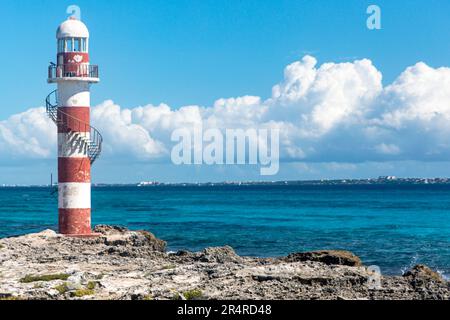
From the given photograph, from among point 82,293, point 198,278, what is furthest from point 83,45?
point 82,293

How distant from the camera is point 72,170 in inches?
1164

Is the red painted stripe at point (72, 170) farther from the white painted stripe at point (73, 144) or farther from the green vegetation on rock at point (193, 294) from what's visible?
the green vegetation on rock at point (193, 294)

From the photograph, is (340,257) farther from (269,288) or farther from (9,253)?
(9,253)

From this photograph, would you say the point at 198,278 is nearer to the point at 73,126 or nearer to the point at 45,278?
the point at 45,278

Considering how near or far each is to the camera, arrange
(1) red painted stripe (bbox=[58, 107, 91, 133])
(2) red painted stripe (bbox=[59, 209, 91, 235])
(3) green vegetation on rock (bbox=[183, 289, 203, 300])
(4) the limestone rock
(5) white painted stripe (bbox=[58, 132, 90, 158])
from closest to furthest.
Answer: (3) green vegetation on rock (bbox=[183, 289, 203, 300])
(4) the limestone rock
(1) red painted stripe (bbox=[58, 107, 91, 133])
(5) white painted stripe (bbox=[58, 132, 90, 158])
(2) red painted stripe (bbox=[59, 209, 91, 235])

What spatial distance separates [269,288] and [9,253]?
11.3 metres

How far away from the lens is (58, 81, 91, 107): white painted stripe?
29531 millimetres

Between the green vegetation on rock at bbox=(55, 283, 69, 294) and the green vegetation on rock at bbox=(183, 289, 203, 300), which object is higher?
the green vegetation on rock at bbox=(55, 283, 69, 294)

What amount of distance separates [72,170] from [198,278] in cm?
1098

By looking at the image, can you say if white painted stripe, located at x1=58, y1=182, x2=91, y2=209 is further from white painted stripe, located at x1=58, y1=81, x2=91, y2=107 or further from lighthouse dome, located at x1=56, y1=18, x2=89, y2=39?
lighthouse dome, located at x1=56, y1=18, x2=89, y2=39

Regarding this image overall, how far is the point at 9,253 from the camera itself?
2631 centimetres

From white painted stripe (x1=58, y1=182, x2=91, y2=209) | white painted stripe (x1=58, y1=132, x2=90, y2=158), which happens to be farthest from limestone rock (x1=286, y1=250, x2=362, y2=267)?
white painted stripe (x1=58, y1=132, x2=90, y2=158)

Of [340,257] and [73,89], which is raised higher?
[73,89]
